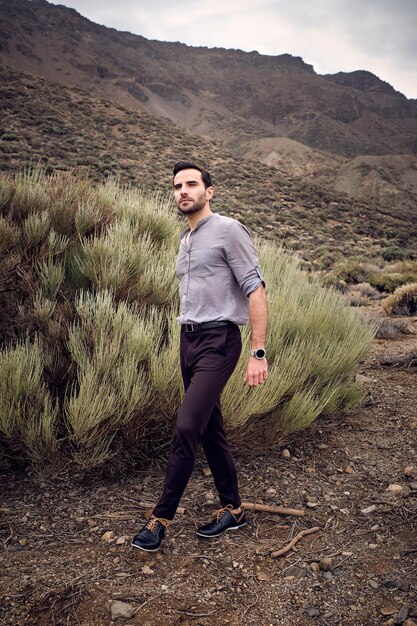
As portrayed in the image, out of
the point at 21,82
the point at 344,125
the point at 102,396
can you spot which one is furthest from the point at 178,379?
the point at 344,125

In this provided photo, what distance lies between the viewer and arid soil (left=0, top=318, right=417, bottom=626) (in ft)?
7.23

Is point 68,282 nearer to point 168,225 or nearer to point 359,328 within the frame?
point 168,225

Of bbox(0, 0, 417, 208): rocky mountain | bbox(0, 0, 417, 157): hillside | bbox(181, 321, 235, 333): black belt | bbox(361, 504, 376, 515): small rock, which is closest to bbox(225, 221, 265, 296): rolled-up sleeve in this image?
bbox(181, 321, 235, 333): black belt

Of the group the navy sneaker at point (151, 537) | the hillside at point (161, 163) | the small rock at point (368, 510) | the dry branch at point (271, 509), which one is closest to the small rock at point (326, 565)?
the dry branch at point (271, 509)

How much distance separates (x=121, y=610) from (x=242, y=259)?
1.76 metres

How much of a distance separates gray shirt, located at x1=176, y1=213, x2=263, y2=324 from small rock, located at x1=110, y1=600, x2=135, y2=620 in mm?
1381

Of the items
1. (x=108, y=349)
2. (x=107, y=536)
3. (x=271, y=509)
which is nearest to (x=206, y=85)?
(x=108, y=349)

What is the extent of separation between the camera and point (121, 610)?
215cm

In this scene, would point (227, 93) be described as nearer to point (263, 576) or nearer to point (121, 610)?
point (263, 576)

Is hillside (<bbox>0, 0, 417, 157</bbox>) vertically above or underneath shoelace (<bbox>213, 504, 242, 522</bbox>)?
above

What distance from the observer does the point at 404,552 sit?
262 centimetres

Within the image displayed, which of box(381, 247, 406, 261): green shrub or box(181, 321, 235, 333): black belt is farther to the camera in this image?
box(381, 247, 406, 261): green shrub

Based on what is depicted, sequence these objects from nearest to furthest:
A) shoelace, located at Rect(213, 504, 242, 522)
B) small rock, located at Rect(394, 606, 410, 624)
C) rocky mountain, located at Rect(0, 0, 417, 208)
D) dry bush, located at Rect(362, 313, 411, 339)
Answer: small rock, located at Rect(394, 606, 410, 624) < shoelace, located at Rect(213, 504, 242, 522) < dry bush, located at Rect(362, 313, 411, 339) < rocky mountain, located at Rect(0, 0, 417, 208)

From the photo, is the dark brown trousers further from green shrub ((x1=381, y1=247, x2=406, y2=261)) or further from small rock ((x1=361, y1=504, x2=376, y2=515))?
green shrub ((x1=381, y1=247, x2=406, y2=261))
